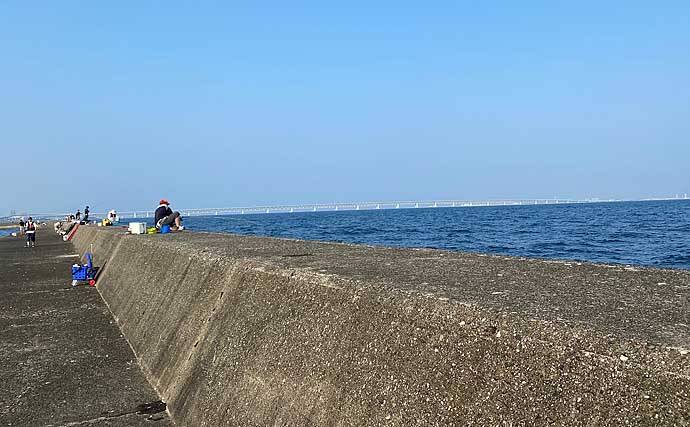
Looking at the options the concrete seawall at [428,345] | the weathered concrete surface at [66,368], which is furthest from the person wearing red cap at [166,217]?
the concrete seawall at [428,345]

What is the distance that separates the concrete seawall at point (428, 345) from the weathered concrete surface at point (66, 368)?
12.7 inches

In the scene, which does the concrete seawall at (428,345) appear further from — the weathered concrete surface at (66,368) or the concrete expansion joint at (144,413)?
the weathered concrete surface at (66,368)

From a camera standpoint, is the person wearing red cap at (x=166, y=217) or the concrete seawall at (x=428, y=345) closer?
the concrete seawall at (x=428, y=345)

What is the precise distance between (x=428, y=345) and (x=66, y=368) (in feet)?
14.1

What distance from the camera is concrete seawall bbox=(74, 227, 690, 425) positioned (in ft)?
5.40

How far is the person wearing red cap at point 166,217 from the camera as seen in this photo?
1402 centimetres

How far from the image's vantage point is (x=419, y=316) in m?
2.39

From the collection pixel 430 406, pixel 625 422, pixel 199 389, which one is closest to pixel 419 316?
pixel 430 406

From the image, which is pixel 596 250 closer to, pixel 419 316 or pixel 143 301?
pixel 143 301

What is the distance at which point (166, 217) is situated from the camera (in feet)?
46.6

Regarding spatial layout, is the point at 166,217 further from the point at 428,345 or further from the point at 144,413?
the point at 428,345

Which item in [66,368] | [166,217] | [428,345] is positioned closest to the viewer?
[428,345]

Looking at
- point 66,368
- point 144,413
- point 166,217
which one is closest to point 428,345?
point 144,413

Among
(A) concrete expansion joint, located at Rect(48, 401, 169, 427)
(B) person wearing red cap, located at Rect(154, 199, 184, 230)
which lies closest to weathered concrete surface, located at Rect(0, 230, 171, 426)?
(A) concrete expansion joint, located at Rect(48, 401, 169, 427)
